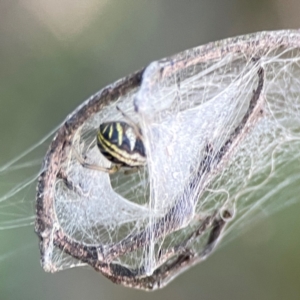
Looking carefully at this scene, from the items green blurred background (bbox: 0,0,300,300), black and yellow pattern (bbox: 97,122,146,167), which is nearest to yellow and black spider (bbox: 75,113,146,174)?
black and yellow pattern (bbox: 97,122,146,167)

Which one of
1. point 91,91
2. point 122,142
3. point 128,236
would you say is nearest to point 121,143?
point 122,142

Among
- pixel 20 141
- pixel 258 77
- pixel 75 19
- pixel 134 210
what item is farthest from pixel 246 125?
pixel 75 19

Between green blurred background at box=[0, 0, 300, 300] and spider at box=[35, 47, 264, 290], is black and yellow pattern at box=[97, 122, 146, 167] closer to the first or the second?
spider at box=[35, 47, 264, 290]

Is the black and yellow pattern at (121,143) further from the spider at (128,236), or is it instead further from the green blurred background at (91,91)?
the green blurred background at (91,91)

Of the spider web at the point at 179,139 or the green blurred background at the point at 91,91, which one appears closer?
the spider web at the point at 179,139

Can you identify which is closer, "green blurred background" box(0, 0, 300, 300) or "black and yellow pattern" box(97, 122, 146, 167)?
"black and yellow pattern" box(97, 122, 146, 167)

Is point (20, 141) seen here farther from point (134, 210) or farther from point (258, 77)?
point (258, 77)

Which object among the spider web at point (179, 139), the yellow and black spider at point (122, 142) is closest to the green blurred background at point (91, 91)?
the spider web at point (179, 139)
